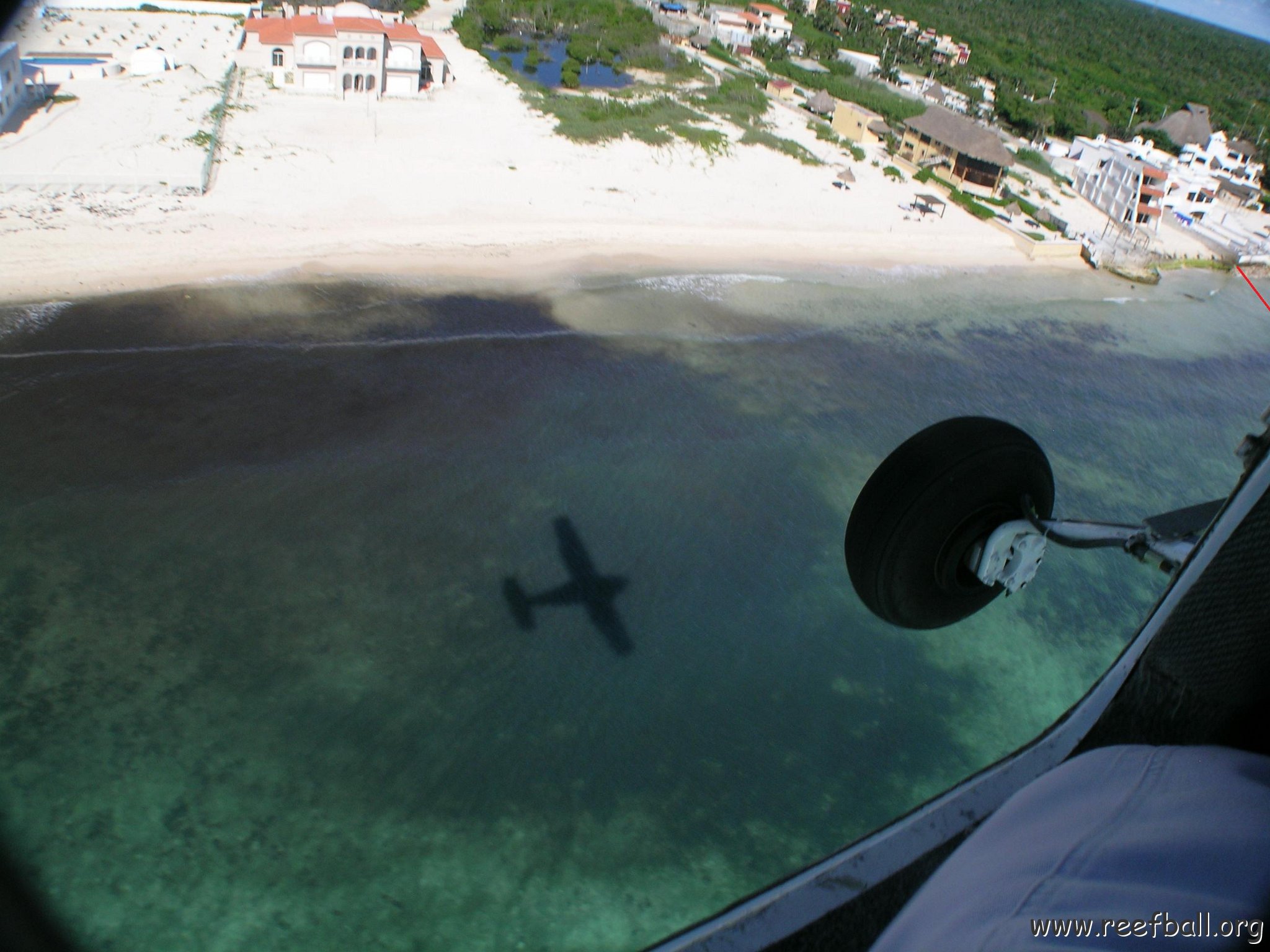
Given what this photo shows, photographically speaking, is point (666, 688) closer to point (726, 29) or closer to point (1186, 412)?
point (1186, 412)

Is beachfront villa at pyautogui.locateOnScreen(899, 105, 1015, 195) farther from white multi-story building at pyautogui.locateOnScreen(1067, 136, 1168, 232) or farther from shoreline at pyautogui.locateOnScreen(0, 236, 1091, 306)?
shoreline at pyautogui.locateOnScreen(0, 236, 1091, 306)

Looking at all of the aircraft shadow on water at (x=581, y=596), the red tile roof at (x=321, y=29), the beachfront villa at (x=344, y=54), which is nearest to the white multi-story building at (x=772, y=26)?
the red tile roof at (x=321, y=29)

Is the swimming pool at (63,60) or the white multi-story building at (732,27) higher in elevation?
the white multi-story building at (732,27)

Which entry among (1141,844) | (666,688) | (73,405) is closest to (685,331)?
(666,688)

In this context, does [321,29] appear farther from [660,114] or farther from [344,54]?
[660,114]

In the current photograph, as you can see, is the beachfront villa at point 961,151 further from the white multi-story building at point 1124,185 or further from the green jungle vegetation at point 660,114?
the green jungle vegetation at point 660,114

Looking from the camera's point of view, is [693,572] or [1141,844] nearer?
[1141,844]
